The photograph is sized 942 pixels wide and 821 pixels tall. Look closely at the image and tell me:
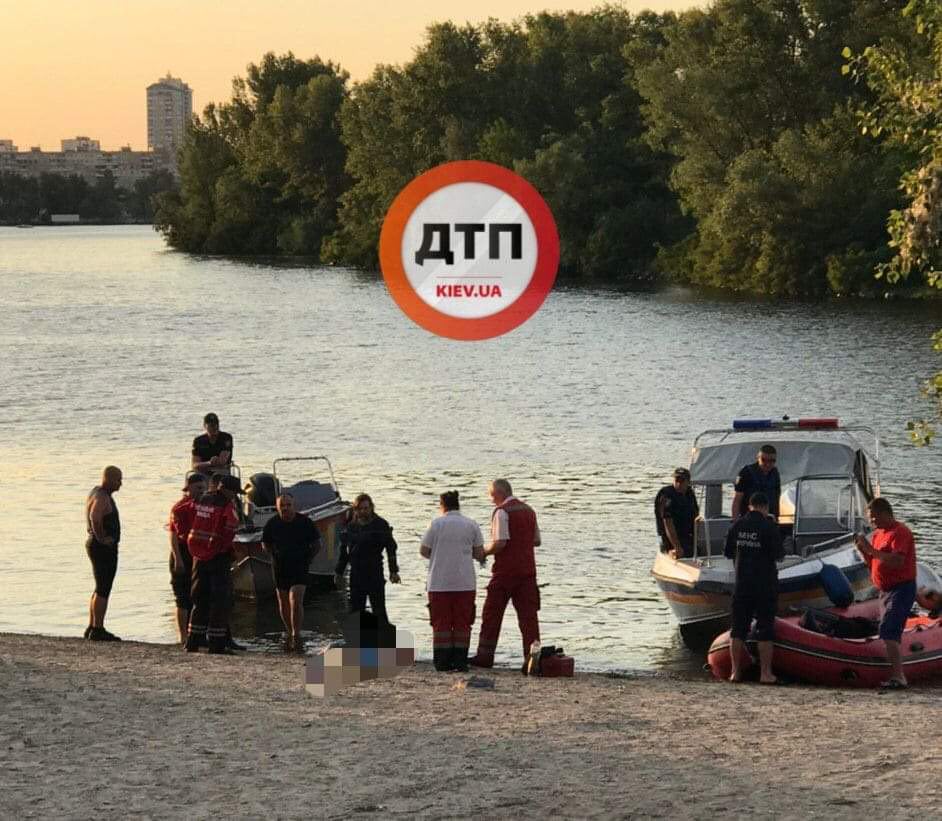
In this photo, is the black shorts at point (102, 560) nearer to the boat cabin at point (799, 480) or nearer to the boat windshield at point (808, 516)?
the boat windshield at point (808, 516)

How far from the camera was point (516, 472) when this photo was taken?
3681 centimetres

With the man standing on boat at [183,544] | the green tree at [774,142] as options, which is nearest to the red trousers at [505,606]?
the man standing on boat at [183,544]

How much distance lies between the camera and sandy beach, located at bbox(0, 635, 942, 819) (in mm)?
11508

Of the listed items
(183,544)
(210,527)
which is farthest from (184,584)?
(210,527)

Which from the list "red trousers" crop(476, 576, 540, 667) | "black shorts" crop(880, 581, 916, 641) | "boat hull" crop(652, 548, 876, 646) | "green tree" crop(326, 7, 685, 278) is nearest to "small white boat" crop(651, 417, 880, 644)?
"boat hull" crop(652, 548, 876, 646)

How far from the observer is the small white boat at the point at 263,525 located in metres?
23.2

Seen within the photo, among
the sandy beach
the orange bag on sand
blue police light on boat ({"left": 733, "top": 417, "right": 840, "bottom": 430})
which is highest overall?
blue police light on boat ({"left": 733, "top": 417, "right": 840, "bottom": 430})

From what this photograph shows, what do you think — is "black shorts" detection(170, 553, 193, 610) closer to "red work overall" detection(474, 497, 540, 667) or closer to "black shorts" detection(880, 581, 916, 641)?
"red work overall" detection(474, 497, 540, 667)

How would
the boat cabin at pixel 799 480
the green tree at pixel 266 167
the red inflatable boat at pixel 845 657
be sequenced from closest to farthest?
the red inflatable boat at pixel 845 657, the boat cabin at pixel 799 480, the green tree at pixel 266 167

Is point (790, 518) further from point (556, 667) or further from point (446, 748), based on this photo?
point (446, 748)

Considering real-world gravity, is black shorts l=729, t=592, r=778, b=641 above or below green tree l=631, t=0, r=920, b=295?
below

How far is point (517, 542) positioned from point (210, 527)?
3112mm

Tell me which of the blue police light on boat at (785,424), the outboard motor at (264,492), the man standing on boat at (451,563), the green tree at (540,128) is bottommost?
the outboard motor at (264,492)

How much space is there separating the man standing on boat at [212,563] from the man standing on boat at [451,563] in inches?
90.6
